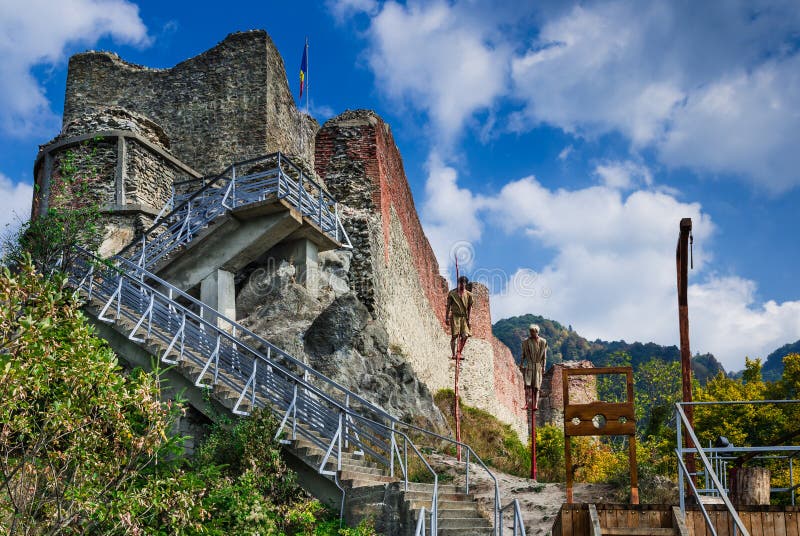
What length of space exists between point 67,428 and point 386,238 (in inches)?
483

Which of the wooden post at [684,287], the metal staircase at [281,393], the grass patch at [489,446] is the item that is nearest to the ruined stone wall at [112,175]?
the metal staircase at [281,393]

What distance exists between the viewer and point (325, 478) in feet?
35.0

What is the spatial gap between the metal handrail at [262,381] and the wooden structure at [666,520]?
7.48 feet

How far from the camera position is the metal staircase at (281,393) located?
10008mm

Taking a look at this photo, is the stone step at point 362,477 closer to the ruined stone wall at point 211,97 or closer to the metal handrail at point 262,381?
the metal handrail at point 262,381

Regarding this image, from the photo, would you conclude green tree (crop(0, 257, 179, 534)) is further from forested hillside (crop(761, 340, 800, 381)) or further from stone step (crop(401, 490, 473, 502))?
forested hillside (crop(761, 340, 800, 381))

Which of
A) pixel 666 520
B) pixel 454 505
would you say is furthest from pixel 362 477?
pixel 666 520

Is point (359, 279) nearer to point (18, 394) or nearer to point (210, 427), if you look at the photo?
point (210, 427)

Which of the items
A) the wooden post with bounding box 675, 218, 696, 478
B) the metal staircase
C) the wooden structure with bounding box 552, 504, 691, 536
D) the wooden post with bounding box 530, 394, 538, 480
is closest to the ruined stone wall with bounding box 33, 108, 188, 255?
the metal staircase

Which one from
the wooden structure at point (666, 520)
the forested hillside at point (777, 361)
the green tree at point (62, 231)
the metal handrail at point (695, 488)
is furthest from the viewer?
the forested hillside at point (777, 361)

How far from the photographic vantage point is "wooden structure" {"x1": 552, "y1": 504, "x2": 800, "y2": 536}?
293 inches

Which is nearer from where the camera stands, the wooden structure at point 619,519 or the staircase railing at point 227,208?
the wooden structure at point 619,519

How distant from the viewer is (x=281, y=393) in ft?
38.5

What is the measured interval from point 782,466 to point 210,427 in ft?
47.1
